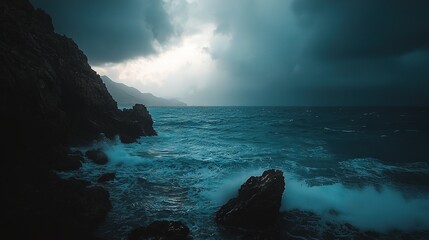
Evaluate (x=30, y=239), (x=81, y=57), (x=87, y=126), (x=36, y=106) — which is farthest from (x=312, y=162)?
(x=81, y=57)

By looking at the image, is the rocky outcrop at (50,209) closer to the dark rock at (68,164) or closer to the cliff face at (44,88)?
the dark rock at (68,164)

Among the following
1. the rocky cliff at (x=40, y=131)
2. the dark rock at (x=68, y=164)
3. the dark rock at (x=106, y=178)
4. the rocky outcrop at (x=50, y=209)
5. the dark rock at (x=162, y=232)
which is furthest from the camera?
the dark rock at (x=68, y=164)

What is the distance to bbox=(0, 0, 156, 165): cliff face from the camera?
14.0 metres

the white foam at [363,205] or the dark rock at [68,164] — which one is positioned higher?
the dark rock at [68,164]

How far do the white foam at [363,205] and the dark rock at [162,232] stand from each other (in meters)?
6.12

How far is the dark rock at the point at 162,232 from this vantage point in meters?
9.13

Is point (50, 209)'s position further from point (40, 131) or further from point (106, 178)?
point (40, 131)

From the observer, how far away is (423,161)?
22.8m

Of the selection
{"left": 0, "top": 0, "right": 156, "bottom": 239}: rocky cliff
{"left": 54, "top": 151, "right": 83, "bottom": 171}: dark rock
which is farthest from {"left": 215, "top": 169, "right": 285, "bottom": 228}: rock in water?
{"left": 54, "top": 151, "right": 83, "bottom": 171}: dark rock

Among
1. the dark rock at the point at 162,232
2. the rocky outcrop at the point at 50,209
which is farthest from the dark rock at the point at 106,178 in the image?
the dark rock at the point at 162,232

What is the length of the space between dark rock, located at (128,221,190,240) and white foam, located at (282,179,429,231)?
20.1 ft

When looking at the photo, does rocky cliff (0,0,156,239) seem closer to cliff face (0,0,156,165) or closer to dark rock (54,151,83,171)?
cliff face (0,0,156,165)

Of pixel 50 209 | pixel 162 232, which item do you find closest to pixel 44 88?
pixel 50 209

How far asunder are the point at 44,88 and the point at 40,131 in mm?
3029
